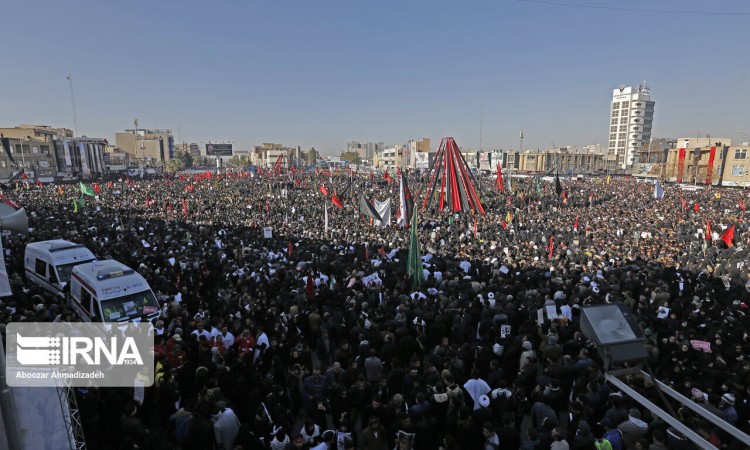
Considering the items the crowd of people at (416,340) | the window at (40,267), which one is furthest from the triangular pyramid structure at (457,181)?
the window at (40,267)

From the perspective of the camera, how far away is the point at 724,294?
9906 mm

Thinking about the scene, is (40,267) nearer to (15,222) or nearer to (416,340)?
(15,222)

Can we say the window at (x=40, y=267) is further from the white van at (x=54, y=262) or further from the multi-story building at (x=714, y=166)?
the multi-story building at (x=714, y=166)

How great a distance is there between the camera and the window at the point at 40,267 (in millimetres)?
11697

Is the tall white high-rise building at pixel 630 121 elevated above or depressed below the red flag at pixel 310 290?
above

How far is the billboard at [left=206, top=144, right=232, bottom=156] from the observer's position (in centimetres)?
12575

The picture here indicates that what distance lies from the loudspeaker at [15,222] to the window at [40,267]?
17.9ft

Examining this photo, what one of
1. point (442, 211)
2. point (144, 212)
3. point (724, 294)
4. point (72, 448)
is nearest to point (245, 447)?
point (72, 448)

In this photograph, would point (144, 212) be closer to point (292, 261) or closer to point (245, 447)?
point (292, 261)

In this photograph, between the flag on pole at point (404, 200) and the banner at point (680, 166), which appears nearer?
the flag on pole at point (404, 200)

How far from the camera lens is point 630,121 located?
12381cm

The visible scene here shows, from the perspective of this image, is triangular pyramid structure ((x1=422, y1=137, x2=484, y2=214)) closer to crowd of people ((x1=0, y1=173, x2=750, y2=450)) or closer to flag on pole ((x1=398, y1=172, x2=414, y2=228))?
flag on pole ((x1=398, y1=172, x2=414, y2=228))

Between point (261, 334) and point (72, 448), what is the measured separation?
3.49m

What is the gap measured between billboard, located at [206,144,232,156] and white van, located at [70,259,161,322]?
126 meters
